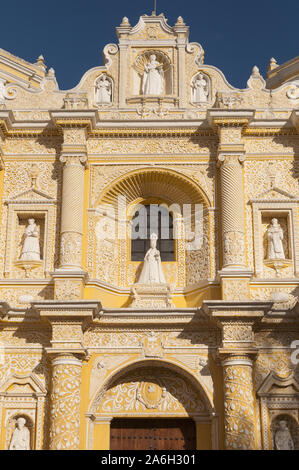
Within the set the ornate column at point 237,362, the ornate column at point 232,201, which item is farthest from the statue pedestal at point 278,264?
the ornate column at point 237,362

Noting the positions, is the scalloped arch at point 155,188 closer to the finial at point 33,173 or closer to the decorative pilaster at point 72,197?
the decorative pilaster at point 72,197

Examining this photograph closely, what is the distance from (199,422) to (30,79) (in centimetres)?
1289

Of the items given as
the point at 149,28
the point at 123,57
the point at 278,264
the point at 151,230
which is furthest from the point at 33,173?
the point at 278,264

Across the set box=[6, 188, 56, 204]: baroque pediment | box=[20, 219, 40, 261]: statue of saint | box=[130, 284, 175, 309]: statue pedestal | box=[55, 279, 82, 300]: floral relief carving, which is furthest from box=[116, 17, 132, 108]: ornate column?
box=[55, 279, 82, 300]: floral relief carving

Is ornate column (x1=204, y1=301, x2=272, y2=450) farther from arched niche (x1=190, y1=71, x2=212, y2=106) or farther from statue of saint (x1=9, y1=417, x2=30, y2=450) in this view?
arched niche (x1=190, y1=71, x2=212, y2=106)

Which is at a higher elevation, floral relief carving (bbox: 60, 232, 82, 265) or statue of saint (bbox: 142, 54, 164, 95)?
statue of saint (bbox: 142, 54, 164, 95)

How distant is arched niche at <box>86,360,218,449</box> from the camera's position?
13555 mm

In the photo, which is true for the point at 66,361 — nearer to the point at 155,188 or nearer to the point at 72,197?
the point at 72,197

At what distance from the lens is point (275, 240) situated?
48.2ft

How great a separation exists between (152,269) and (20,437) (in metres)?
4.07

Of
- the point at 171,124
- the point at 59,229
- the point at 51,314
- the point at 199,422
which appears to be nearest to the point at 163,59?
the point at 171,124

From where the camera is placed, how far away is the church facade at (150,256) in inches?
527

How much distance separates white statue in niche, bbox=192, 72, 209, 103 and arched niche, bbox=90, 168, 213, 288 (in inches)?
73.5

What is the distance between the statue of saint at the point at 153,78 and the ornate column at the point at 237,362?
5.25 m
